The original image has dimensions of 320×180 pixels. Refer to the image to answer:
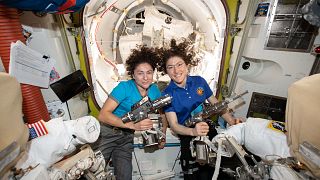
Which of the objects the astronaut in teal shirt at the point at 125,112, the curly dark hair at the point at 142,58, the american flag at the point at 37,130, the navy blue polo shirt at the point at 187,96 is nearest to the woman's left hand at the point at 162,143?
the astronaut in teal shirt at the point at 125,112

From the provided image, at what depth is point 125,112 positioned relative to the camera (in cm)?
183

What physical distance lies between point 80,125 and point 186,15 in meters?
1.95

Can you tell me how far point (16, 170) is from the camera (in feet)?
2.71

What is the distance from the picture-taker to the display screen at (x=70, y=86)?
157 centimetres

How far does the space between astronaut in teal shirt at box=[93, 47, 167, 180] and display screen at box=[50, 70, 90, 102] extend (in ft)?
1.21

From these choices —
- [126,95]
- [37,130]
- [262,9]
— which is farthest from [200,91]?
[37,130]

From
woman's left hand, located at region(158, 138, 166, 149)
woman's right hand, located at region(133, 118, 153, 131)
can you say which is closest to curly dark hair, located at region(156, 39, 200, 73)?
woman's right hand, located at region(133, 118, 153, 131)

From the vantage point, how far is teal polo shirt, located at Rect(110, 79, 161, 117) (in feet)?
5.65

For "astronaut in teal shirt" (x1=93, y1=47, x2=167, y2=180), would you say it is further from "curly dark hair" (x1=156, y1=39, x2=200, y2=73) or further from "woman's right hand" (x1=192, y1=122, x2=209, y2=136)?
"woman's right hand" (x1=192, y1=122, x2=209, y2=136)

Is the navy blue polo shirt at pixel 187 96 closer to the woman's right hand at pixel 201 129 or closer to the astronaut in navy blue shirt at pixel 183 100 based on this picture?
the astronaut in navy blue shirt at pixel 183 100

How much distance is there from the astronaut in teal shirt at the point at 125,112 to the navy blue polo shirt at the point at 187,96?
20 centimetres

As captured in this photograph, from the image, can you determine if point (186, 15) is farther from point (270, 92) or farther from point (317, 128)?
point (317, 128)

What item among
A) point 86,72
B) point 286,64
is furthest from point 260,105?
point 86,72

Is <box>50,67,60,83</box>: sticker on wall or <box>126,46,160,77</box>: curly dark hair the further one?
<box>126,46,160,77</box>: curly dark hair
